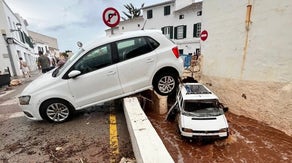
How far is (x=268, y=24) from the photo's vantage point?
6066mm

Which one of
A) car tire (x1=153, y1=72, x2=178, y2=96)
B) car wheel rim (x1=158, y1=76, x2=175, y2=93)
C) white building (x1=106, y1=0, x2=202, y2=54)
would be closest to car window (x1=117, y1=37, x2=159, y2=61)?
car tire (x1=153, y1=72, x2=178, y2=96)

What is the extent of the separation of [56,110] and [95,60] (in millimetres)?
1588

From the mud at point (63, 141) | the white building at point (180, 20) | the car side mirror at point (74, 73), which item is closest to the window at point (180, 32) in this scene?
the white building at point (180, 20)

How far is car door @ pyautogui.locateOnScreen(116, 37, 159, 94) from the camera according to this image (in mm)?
4621

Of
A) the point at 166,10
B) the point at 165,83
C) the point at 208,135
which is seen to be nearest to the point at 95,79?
the point at 165,83

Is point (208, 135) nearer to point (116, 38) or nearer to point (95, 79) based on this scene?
point (95, 79)

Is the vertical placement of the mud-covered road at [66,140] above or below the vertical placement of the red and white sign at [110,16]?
below

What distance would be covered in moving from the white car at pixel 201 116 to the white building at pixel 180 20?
17.7m

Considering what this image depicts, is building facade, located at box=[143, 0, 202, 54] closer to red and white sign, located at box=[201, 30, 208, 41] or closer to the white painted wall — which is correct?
red and white sign, located at box=[201, 30, 208, 41]

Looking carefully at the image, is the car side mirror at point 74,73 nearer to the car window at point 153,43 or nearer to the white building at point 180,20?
the car window at point 153,43

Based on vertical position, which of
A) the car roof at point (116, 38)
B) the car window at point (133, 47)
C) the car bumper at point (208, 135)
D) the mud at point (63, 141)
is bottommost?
the car bumper at point (208, 135)

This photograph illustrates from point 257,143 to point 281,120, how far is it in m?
1.16

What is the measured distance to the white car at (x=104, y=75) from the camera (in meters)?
4.27

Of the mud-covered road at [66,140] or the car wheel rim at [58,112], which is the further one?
the car wheel rim at [58,112]
